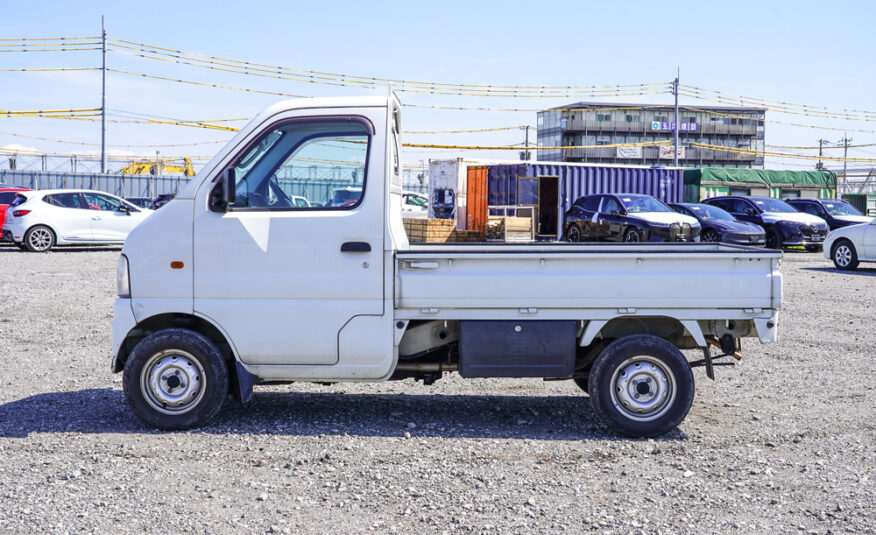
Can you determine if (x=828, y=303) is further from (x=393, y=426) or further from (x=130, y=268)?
(x=130, y=268)

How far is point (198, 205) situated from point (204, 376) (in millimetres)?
1173

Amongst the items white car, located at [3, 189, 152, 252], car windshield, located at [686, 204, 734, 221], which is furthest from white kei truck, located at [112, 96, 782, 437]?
car windshield, located at [686, 204, 734, 221]

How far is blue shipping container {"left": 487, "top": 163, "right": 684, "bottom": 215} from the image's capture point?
29344 mm

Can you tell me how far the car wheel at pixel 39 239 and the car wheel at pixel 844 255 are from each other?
19243 mm

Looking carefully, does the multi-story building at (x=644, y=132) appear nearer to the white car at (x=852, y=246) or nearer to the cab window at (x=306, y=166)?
the white car at (x=852, y=246)

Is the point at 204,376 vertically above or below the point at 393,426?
above

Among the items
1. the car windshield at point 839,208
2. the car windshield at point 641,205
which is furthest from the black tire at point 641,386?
the car windshield at point 839,208

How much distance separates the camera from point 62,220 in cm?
2158

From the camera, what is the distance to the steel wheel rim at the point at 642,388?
5672 mm

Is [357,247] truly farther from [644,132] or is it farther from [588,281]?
[644,132]

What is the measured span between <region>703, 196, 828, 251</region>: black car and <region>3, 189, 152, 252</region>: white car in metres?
18.0

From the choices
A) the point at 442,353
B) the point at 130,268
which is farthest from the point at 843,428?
the point at 130,268

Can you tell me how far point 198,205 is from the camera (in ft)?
18.5

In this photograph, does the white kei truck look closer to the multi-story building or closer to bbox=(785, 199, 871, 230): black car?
bbox=(785, 199, 871, 230): black car
